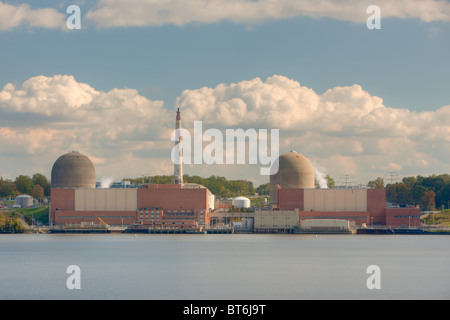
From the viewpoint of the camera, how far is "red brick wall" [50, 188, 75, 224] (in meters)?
118

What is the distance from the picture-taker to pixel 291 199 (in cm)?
11756

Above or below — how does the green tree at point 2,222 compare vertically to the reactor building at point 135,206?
below

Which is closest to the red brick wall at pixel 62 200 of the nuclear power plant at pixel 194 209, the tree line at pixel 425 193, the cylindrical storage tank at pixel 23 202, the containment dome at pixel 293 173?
the nuclear power plant at pixel 194 209

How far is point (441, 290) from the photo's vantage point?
46281 millimetres

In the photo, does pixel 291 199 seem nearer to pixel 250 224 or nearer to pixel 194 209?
pixel 250 224

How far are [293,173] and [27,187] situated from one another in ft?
223

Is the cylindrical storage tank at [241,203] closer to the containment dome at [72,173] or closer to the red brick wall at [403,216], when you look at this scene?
the containment dome at [72,173]

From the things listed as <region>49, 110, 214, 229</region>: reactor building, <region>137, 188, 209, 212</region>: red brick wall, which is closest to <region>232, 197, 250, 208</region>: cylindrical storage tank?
<region>49, 110, 214, 229</region>: reactor building

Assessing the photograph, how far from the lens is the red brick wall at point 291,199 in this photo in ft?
385

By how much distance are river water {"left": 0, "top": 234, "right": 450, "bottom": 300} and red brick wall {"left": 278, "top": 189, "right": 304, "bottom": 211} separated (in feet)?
106

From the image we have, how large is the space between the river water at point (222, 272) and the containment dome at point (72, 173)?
4105cm

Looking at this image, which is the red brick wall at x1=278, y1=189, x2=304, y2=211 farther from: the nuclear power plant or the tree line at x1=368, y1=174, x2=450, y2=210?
the tree line at x1=368, y1=174, x2=450, y2=210

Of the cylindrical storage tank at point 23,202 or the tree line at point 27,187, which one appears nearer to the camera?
the cylindrical storage tank at point 23,202

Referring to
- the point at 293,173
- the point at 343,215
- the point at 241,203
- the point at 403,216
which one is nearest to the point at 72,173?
the point at 241,203
